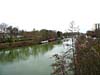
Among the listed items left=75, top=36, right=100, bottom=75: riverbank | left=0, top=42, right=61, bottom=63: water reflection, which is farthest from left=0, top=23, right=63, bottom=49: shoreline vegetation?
left=75, top=36, right=100, bottom=75: riverbank

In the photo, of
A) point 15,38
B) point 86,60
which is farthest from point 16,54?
point 15,38

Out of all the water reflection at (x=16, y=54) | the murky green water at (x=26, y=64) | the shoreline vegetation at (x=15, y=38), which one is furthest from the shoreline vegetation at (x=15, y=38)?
the murky green water at (x=26, y=64)

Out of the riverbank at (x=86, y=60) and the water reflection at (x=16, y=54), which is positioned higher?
the riverbank at (x=86, y=60)

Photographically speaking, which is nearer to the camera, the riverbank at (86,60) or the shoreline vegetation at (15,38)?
the riverbank at (86,60)

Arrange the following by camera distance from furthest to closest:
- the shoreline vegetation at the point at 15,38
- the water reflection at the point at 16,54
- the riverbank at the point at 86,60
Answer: the shoreline vegetation at the point at 15,38 < the water reflection at the point at 16,54 < the riverbank at the point at 86,60

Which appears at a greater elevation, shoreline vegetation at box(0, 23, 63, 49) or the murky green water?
shoreline vegetation at box(0, 23, 63, 49)

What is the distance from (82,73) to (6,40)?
27.5 meters

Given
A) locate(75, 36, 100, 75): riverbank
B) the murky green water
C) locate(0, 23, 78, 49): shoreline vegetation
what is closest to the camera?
locate(75, 36, 100, 75): riverbank

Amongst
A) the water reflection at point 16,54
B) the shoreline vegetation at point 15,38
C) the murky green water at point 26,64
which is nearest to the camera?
the murky green water at point 26,64

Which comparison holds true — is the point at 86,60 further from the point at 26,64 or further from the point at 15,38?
the point at 15,38

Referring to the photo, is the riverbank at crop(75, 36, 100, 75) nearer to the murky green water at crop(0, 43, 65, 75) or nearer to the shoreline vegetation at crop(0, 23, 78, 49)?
the murky green water at crop(0, 43, 65, 75)

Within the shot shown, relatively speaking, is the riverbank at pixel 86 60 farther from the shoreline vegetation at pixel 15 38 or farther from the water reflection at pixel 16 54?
the shoreline vegetation at pixel 15 38

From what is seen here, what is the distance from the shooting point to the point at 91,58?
17.7ft

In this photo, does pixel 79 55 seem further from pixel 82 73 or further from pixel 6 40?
pixel 6 40
